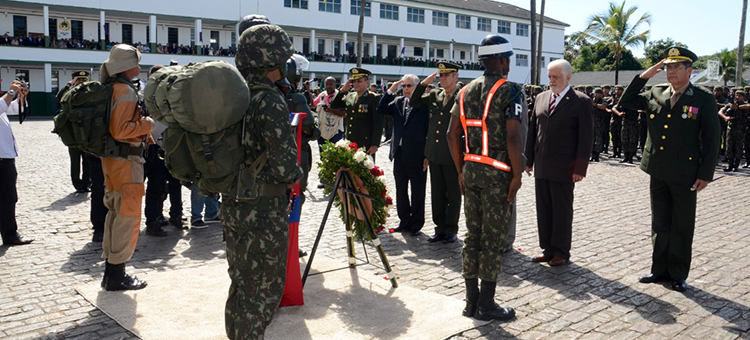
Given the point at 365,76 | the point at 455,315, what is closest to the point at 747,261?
the point at 455,315

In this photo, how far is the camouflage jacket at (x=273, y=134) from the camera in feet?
11.7

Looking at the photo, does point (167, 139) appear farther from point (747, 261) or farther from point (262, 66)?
point (747, 261)

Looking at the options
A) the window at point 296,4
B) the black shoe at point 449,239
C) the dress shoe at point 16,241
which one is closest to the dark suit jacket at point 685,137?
the black shoe at point 449,239

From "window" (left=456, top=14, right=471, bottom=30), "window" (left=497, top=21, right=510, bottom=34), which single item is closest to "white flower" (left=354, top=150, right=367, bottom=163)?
"window" (left=456, top=14, right=471, bottom=30)

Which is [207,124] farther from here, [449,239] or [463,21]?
[463,21]

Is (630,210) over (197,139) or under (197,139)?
under

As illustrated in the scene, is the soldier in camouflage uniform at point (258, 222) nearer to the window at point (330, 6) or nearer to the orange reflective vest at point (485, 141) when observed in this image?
the orange reflective vest at point (485, 141)

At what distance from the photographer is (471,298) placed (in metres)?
5.00

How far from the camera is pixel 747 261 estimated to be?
6.81 m

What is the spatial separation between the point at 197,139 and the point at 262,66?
634 mm

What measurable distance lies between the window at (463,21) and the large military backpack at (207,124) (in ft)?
208

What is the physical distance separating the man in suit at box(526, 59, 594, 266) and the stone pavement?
33cm

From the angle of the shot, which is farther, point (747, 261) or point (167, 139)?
point (747, 261)

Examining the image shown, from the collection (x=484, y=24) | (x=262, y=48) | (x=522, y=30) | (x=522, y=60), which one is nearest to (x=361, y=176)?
(x=262, y=48)
